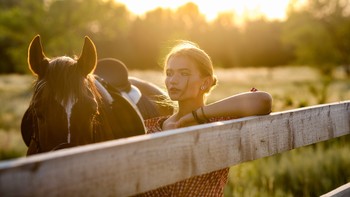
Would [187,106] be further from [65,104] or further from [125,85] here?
[125,85]

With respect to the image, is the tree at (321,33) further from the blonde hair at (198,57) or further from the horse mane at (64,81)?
the horse mane at (64,81)

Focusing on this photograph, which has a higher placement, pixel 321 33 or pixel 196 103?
pixel 321 33

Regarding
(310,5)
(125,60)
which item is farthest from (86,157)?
(125,60)

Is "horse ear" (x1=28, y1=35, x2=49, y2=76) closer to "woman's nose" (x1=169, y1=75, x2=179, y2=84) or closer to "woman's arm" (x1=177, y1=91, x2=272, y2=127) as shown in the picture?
"woman's nose" (x1=169, y1=75, x2=179, y2=84)

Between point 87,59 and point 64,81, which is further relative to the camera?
point 87,59

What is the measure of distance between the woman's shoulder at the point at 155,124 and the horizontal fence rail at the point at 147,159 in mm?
984

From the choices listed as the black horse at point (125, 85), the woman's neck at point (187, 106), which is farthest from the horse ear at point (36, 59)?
the black horse at point (125, 85)

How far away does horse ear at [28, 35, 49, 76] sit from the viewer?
2744mm

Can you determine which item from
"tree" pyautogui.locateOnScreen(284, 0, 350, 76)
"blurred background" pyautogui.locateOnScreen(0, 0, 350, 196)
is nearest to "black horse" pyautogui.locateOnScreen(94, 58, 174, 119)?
"blurred background" pyautogui.locateOnScreen(0, 0, 350, 196)

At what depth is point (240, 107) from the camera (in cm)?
226

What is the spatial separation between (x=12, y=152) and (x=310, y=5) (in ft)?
133

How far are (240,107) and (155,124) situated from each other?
1.01 meters

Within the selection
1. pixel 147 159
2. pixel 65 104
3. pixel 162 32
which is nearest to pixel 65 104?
pixel 65 104

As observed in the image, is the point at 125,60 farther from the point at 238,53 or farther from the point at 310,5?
the point at 310,5
